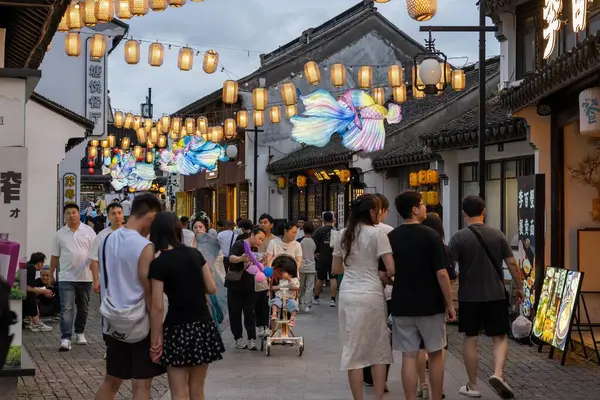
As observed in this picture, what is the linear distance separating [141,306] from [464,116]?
17744mm

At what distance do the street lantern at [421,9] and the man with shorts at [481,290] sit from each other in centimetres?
634

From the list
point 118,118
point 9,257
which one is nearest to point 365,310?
point 9,257

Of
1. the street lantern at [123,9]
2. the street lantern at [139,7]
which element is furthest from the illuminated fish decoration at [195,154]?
the street lantern at [139,7]

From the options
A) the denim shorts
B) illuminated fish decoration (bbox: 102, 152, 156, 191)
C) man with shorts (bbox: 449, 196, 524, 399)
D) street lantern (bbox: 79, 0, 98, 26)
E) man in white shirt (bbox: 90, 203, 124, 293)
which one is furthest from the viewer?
illuminated fish decoration (bbox: 102, 152, 156, 191)

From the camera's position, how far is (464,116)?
2341 centimetres

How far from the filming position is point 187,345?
684cm

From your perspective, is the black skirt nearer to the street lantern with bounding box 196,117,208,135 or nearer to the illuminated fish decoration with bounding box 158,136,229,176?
the street lantern with bounding box 196,117,208,135

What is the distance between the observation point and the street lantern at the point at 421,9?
15.0m

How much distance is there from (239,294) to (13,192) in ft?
18.6

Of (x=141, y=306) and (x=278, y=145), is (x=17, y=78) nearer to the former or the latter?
(x=141, y=306)

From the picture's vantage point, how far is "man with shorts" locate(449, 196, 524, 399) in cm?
940

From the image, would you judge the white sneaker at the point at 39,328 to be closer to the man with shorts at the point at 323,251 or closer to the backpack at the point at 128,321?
the man with shorts at the point at 323,251

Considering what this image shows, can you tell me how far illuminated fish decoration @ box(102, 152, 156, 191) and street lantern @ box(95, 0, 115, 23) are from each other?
104 feet

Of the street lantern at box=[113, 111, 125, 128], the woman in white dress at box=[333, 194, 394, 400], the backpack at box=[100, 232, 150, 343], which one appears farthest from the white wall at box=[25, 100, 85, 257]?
the street lantern at box=[113, 111, 125, 128]
